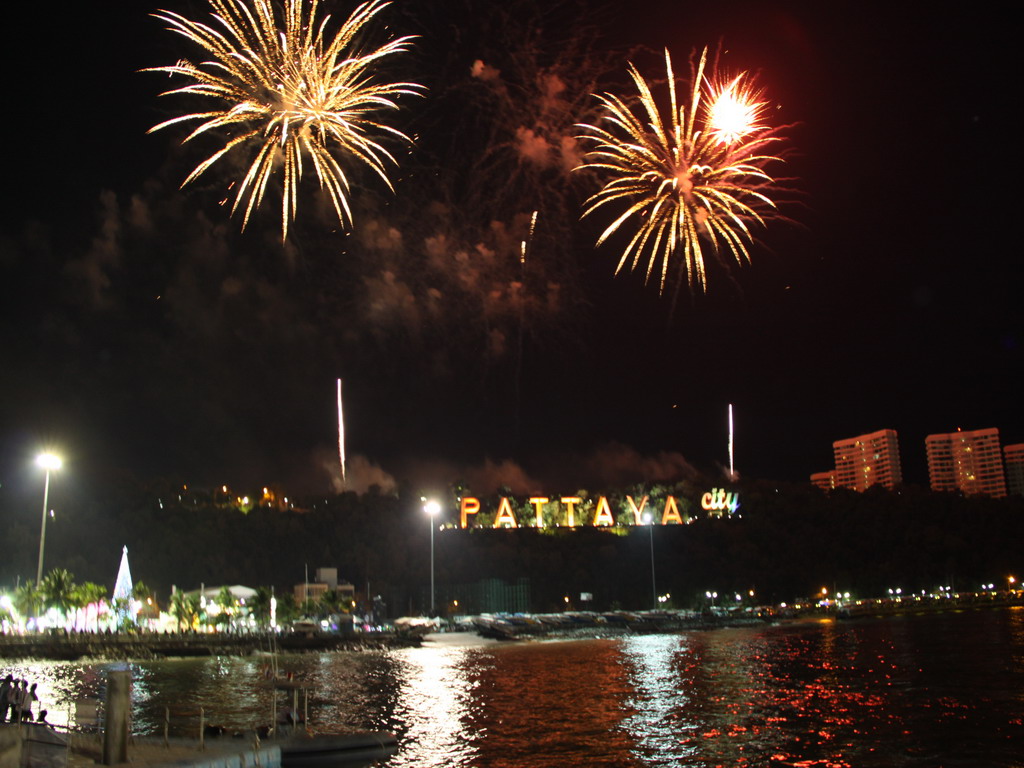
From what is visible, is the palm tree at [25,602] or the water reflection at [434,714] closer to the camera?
the water reflection at [434,714]

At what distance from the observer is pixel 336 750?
23.3m

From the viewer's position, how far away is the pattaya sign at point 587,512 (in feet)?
421

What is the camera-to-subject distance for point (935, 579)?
136500mm

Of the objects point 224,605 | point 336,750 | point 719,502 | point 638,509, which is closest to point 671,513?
point 638,509

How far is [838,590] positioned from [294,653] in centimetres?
8663

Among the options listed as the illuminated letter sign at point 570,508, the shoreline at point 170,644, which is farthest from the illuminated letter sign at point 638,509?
the shoreline at point 170,644

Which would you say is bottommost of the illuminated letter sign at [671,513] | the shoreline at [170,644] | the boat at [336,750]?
the shoreline at [170,644]

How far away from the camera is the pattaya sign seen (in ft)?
421

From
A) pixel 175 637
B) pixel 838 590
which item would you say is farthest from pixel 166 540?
pixel 838 590

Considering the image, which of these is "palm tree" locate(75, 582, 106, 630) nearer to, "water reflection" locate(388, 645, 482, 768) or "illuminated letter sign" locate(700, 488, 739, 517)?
"water reflection" locate(388, 645, 482, 768)

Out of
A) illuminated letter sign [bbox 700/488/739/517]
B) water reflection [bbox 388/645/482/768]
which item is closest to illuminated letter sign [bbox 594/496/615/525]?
illuminated letter sign [bbox 700/488/739/517]

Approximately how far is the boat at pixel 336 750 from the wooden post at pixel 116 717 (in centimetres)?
575

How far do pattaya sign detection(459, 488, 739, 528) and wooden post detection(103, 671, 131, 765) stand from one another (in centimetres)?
10846

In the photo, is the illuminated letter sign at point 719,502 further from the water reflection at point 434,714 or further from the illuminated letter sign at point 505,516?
the water reflection at point 434,714
